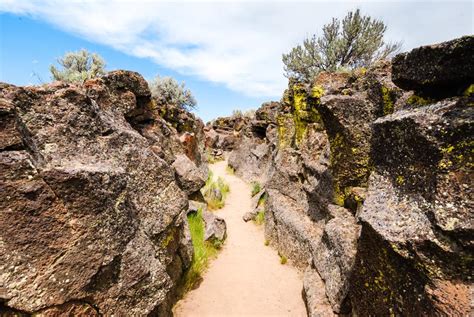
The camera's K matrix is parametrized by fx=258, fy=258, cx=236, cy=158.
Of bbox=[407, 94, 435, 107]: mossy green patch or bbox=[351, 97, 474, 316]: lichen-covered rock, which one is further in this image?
bbox=[407, 94, 435, 107]: mossy green patch

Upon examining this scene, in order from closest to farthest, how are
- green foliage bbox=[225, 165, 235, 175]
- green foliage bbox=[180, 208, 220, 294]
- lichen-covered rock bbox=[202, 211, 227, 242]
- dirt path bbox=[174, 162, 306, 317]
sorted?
dirt path bbox=[174, 162, 306, 317] → green foliage bbox=[180, 208, 220, 294] → lichen-covered rock bbox=[202, 211, 227, 242] → green foliage bbox=[225, 165, 235, 175]

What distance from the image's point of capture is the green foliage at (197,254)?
5.31 meters

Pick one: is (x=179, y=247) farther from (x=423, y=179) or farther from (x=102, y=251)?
(x=423, y=179)

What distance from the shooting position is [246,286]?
5.56 metres

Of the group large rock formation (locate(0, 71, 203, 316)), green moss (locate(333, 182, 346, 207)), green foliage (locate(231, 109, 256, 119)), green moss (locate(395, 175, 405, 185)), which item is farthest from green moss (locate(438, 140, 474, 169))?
green foliage (locate(231, 109, 256, 119))

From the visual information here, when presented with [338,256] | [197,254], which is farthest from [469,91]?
[197,254]

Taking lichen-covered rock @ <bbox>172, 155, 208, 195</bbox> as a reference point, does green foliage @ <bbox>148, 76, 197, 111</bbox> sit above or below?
above

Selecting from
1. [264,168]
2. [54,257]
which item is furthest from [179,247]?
[264,168]

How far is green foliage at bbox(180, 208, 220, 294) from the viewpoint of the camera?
531 centimetres

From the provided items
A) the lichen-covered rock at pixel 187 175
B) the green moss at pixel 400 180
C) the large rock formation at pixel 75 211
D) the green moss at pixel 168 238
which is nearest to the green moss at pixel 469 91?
the green moss at pixel 400 180

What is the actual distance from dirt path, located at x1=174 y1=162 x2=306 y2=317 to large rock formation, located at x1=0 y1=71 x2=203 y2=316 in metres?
0.88

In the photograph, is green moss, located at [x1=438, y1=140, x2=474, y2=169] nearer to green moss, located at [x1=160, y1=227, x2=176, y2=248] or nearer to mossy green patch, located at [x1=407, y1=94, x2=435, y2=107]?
mossy green patch, located at [x1=407, y1=94, x2=435, y2=107]

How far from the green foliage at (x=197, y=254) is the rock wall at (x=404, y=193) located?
90.6 inches

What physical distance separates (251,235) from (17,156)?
6867mm
